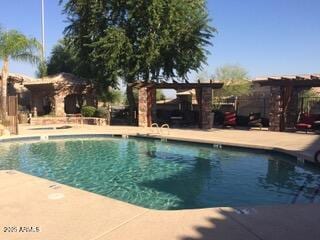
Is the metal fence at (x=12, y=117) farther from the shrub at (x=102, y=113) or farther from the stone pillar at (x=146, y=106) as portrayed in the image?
the shrub at (x=102, y=113)

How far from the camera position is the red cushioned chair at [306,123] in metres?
20.8

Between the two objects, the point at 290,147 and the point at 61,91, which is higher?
the point at 61,91

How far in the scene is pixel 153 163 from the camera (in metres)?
14.1

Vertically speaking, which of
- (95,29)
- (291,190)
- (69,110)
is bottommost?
(291,190)

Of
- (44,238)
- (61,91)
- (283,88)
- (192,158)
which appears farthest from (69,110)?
(44,238)

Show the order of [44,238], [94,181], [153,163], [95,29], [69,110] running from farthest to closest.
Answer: [69,110] → [95,29] → [153,163] → [94,181] → [44,238]

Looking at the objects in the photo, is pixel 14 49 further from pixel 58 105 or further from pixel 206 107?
pixel 206 107

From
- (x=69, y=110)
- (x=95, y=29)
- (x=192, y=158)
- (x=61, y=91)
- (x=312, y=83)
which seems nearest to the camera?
(x=192, y=158)

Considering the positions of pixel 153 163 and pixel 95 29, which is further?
pixel 95 29

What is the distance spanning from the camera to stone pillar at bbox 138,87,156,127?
25.6 meters

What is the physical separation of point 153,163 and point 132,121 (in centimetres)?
1399

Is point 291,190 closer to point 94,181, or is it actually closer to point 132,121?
point 94,181

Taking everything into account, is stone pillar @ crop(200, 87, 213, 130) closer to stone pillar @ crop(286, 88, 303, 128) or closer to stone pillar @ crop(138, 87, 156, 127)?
stone pillar @ crop(138, 87, 156, 127)

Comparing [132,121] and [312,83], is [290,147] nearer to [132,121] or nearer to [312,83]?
[312,83]
